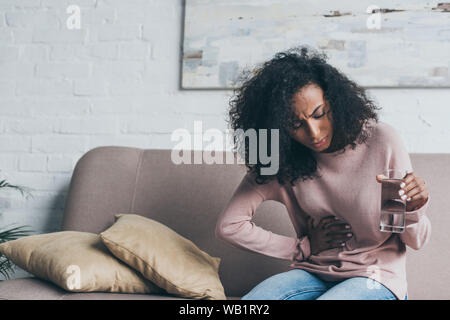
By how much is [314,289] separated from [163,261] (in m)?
0.46

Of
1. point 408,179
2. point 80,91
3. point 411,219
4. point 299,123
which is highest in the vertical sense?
point 80,91

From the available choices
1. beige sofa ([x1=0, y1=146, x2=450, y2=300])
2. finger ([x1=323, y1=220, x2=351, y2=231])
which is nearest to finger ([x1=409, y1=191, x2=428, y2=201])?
finger ([x1=323, y1=220, x2=351, y2=231])

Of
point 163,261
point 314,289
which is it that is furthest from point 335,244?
point 163,261

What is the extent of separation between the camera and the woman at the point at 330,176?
3.82 ft

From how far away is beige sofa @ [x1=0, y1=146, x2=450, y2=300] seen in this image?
5.27 feet

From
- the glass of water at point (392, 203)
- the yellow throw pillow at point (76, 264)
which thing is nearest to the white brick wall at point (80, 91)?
the yellow throw pillow at point (76, 264)

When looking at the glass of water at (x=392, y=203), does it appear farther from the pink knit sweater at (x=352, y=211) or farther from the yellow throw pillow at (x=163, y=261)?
the yellow throw pillow at (x=163, y=261)

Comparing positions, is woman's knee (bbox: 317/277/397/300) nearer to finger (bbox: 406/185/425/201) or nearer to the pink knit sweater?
the pink knit sweater

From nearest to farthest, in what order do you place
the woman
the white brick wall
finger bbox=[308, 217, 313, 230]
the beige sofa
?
the woman < finger bbox=[308, 217, 313, 230] < the beige sofa < the white brick wall

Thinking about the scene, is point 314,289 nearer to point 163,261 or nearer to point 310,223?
point 310,223

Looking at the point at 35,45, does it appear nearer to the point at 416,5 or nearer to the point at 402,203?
the point at 416,5

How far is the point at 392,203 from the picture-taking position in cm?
110

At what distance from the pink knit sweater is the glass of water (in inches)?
1.0

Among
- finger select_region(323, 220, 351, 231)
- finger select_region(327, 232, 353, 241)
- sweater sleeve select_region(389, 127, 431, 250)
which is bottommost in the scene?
finger select_region(327, 232, 353, 241)
